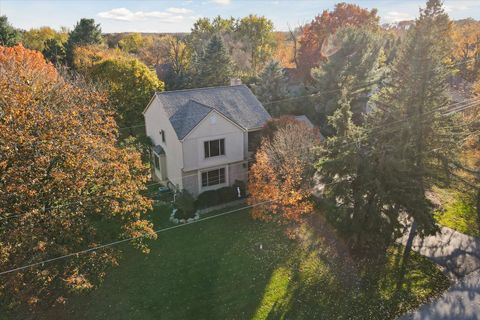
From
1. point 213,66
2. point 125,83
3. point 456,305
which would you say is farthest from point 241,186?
point 213,66

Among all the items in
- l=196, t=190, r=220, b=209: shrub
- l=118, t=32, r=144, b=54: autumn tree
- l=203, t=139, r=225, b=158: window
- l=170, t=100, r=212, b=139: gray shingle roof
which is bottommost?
l=196, t=190, r=220, b=209: shrub

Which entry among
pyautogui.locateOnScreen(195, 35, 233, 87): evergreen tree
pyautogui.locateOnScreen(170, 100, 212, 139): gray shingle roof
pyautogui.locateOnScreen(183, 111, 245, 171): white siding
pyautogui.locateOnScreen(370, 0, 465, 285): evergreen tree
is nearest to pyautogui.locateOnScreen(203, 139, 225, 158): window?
pyautogui.locateOnScreen(183, 111, 245, 171): white siding

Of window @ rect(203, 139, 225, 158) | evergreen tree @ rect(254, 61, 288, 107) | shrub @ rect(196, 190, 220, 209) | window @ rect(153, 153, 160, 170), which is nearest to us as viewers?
shrub @ rect(196, 190, 220, 209)

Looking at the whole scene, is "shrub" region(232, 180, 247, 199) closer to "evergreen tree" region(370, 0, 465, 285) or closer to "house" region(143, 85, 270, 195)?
"house" region(143, 85, 270, 195)

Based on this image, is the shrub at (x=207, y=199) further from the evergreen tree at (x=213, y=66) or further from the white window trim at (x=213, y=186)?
the evergreen tree at (x=213, y=66)

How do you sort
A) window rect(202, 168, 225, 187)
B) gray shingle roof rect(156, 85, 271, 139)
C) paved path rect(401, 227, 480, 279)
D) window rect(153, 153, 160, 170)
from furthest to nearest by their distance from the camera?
window rect(153, 153, 160, 170) → window rect(202, 168, 225, 187) → gray shingle roof rect(156, 85, 271, 139) → paved path rect(401, 227, 480, 279)

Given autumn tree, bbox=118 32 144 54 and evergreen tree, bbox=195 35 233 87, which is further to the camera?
autumn tree, bbox=118 32 144 54

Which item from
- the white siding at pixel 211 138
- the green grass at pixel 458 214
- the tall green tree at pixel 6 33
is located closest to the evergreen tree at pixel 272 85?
the white siding at pixel 211 138
